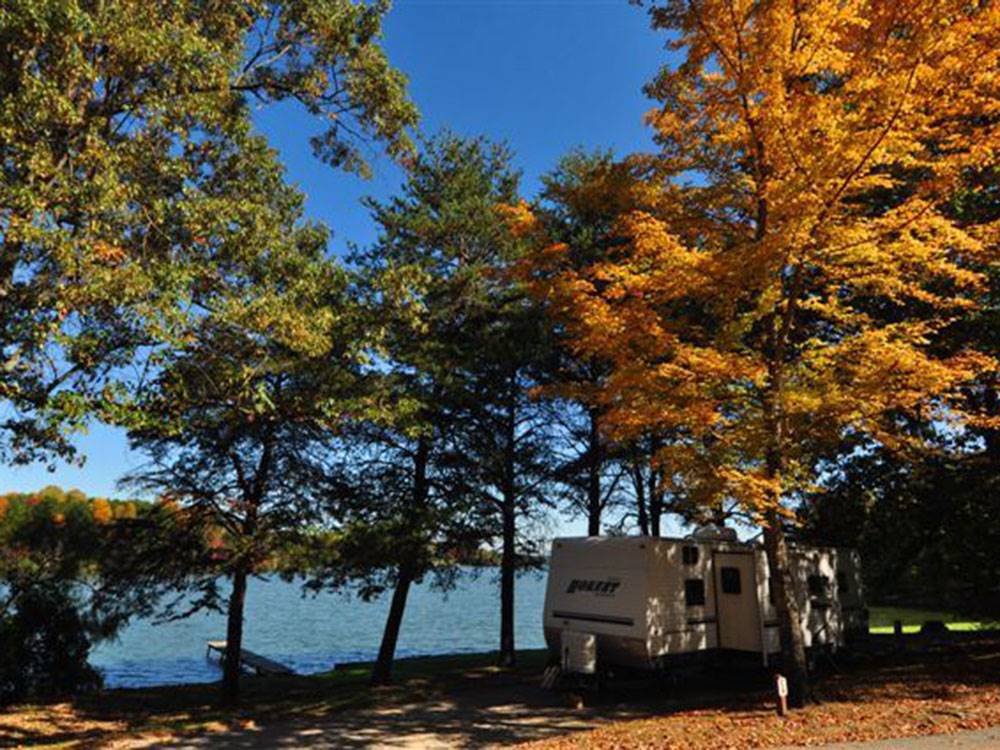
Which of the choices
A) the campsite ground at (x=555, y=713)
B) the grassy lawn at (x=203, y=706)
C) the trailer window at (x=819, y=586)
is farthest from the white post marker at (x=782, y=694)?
the grassy lawn at (x=203, y=706)

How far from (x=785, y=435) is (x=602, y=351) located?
11.4ft

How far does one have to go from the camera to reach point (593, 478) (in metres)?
21.5

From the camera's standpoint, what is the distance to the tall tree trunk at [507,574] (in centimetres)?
2034

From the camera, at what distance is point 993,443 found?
1608 centimetres

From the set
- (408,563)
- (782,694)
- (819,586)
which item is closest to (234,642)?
(408,563)

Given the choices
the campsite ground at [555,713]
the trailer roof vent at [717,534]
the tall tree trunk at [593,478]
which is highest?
the tall tree trunk at [593,478]

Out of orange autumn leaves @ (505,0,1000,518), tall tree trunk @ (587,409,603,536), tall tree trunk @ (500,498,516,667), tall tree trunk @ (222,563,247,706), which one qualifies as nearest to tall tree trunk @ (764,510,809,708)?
orange autumn leaves @ (505,0,1000,518)

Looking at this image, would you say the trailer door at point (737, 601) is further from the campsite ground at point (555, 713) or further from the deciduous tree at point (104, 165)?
the deciduous tree at point (104, 165)

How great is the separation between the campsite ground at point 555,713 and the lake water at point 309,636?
3.97 meters

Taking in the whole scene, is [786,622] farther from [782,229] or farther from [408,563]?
[408,563]

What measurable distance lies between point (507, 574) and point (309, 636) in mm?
30445

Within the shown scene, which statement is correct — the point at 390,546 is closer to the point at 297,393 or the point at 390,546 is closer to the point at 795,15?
the point at 297,393

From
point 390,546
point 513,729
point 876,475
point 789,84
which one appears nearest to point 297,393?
point 390,546

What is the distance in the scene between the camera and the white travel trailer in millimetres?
13555
